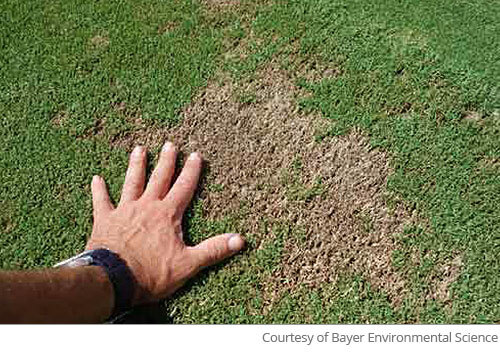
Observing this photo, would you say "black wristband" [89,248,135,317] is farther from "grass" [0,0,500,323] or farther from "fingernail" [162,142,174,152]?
"fingernail" [162,142,174,152]

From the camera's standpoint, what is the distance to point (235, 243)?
9.67 ft

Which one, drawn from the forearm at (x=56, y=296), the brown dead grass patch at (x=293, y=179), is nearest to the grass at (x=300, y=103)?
the brown dead grass patch at (x=293, y=179)

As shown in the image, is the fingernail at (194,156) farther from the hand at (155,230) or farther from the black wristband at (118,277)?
the black wristband at (118,277)

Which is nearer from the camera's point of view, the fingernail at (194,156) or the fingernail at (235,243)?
the fingernail at (235,243)

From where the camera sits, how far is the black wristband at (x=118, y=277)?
2674mm

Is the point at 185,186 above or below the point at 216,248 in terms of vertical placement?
above

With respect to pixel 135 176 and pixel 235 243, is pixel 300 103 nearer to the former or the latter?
pixel 235 243

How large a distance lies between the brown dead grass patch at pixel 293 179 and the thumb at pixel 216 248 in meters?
0.11

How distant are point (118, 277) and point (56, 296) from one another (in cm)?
33

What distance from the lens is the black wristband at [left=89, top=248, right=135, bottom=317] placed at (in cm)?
267

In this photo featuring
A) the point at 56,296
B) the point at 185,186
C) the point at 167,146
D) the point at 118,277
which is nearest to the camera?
the point at 56,296

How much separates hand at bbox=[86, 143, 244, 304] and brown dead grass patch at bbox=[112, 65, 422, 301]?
0.14 meters
